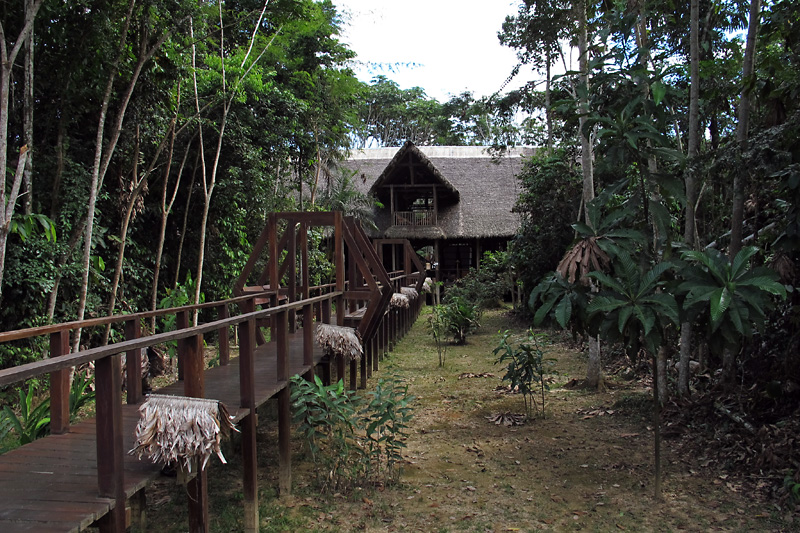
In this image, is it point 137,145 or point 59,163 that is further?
point 137,145

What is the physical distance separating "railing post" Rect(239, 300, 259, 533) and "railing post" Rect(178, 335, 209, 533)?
0.51m

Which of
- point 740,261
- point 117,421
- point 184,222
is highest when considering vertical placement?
point 184,222

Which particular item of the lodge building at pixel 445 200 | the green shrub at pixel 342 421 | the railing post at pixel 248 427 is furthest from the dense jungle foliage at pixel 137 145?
the lodge building at pixel 445 200

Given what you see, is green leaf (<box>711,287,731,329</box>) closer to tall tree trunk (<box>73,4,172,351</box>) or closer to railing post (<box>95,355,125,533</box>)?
railing post (<box>95,355,125,533</box>)

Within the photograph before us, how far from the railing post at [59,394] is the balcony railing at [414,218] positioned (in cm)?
1582

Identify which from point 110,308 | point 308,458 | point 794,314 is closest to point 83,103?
point 110,308

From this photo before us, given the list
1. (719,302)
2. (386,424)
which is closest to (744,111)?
(719,302)

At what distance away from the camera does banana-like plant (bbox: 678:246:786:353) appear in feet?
11.3

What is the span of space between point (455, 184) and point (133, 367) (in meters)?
18.2

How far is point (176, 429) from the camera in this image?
2641mm

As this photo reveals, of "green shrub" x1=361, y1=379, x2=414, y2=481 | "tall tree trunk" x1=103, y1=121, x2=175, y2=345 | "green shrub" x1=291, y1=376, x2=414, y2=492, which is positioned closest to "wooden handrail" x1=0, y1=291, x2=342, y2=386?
"green shrub" x1=291, y1=376, x2=414, y2=492

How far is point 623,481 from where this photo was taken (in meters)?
4.41

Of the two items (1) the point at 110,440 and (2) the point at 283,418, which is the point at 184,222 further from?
(1) the point at 110,440

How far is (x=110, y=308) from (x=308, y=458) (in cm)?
368
